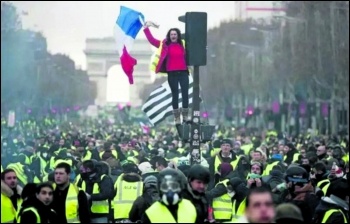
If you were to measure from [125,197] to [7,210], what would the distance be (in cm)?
267

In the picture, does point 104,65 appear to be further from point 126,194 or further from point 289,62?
point 126,194

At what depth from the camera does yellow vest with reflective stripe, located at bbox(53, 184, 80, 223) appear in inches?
516

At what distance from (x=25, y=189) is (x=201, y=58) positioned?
14.0ft

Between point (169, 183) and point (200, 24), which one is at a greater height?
point (200, 24)

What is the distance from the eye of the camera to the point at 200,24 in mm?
16375

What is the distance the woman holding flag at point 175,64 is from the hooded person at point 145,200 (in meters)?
2.32

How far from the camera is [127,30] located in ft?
64.2

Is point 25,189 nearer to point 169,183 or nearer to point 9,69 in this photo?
point 169,183

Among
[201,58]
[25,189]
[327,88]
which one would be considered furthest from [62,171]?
[327,88]

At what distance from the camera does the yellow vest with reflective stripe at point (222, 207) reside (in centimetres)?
1520

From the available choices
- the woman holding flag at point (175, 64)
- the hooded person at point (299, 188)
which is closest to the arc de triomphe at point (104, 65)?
the woman holding flag at point (175, 64)

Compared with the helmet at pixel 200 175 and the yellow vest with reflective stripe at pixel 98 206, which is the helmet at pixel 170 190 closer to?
the helmet at pixel 200 175

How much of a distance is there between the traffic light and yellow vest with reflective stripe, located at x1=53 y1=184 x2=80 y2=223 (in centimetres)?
351

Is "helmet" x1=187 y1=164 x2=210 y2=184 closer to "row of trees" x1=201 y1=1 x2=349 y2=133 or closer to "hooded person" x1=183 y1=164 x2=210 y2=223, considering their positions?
"hooded person" x1=183 y1=164 x2=210 y2=223
